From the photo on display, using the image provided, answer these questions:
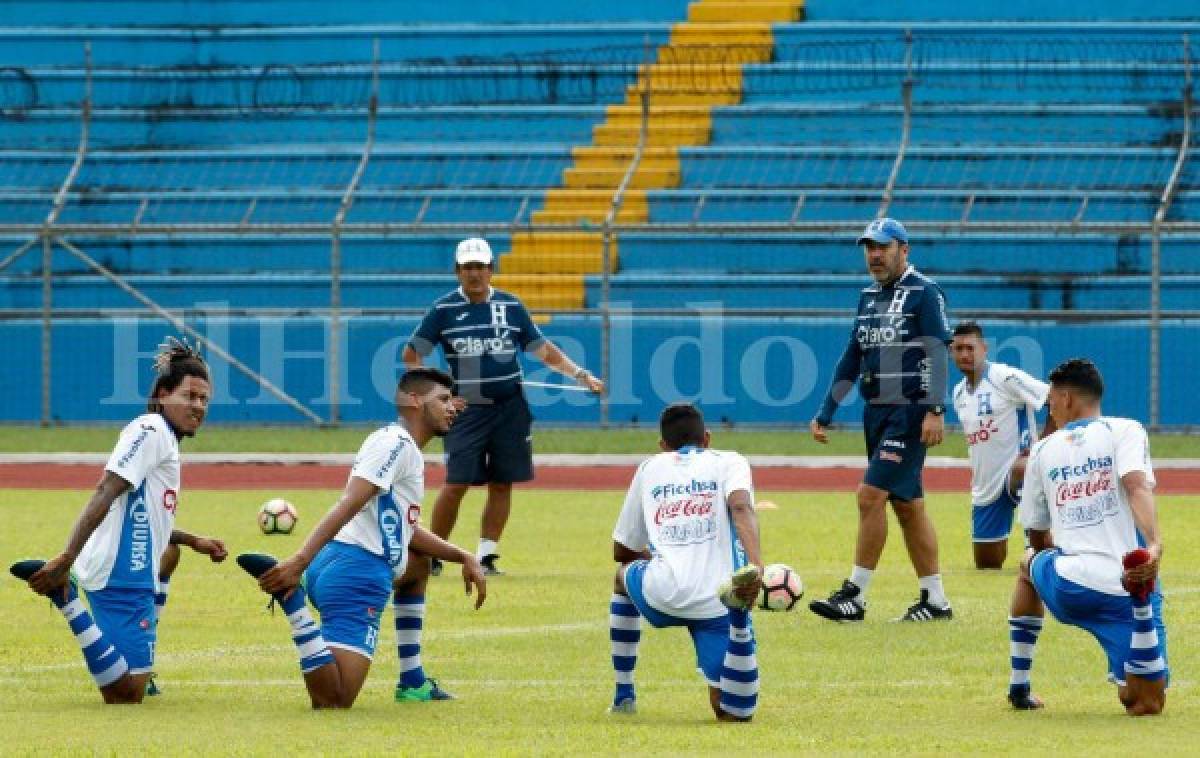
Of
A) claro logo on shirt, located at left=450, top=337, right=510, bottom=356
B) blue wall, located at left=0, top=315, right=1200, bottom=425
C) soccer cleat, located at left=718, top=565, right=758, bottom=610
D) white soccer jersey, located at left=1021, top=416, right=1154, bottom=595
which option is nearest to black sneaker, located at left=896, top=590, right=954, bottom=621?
white soccer jersey, located at left=1021, top=416, right=1154, bottom=595

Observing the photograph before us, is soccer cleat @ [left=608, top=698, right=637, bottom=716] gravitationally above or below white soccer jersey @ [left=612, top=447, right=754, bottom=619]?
below

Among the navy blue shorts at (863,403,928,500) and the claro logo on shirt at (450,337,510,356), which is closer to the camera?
the navy blue shorts at (863,403,928,500)

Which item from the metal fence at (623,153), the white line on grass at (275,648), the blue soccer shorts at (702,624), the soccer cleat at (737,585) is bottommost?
the white line on grass at (275,648)

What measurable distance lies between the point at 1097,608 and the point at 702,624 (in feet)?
5.24

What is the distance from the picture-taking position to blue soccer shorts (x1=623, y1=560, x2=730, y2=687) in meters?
9.32

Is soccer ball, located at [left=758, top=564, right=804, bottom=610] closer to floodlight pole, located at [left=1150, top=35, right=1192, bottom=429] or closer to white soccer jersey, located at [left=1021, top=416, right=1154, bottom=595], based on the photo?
white soccer jersey, located at [left=1021, top=416, right=1154, bottom=595]

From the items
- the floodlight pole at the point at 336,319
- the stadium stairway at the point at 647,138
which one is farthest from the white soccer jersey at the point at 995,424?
the floodlight pole at the point at 336,319

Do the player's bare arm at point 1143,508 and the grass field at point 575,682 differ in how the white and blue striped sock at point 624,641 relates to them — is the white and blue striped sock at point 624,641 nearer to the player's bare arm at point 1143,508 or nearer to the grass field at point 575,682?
the grass field at point 575,682

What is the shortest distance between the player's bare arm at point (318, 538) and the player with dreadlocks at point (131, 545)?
2.68ft

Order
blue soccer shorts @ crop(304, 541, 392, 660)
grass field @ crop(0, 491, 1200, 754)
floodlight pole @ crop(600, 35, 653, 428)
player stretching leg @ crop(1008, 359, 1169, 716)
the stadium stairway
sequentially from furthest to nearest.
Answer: the stadium stairway
floodlight pole @ crop(600, 35, 653, 428)
blue soccer shorts @ crop(304, 541, 392, 660)
player stretching leg @ crop(1008, 359, 1169, 716)
grass field @ crop(0, 491, 1200, 754)

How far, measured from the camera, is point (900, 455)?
514 inches

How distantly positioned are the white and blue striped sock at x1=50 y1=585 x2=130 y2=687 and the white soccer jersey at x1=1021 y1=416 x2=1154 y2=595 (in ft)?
12.7

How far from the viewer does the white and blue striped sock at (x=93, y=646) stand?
9523 mm

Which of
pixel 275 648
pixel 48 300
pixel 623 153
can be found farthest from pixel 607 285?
pixel 275 648
